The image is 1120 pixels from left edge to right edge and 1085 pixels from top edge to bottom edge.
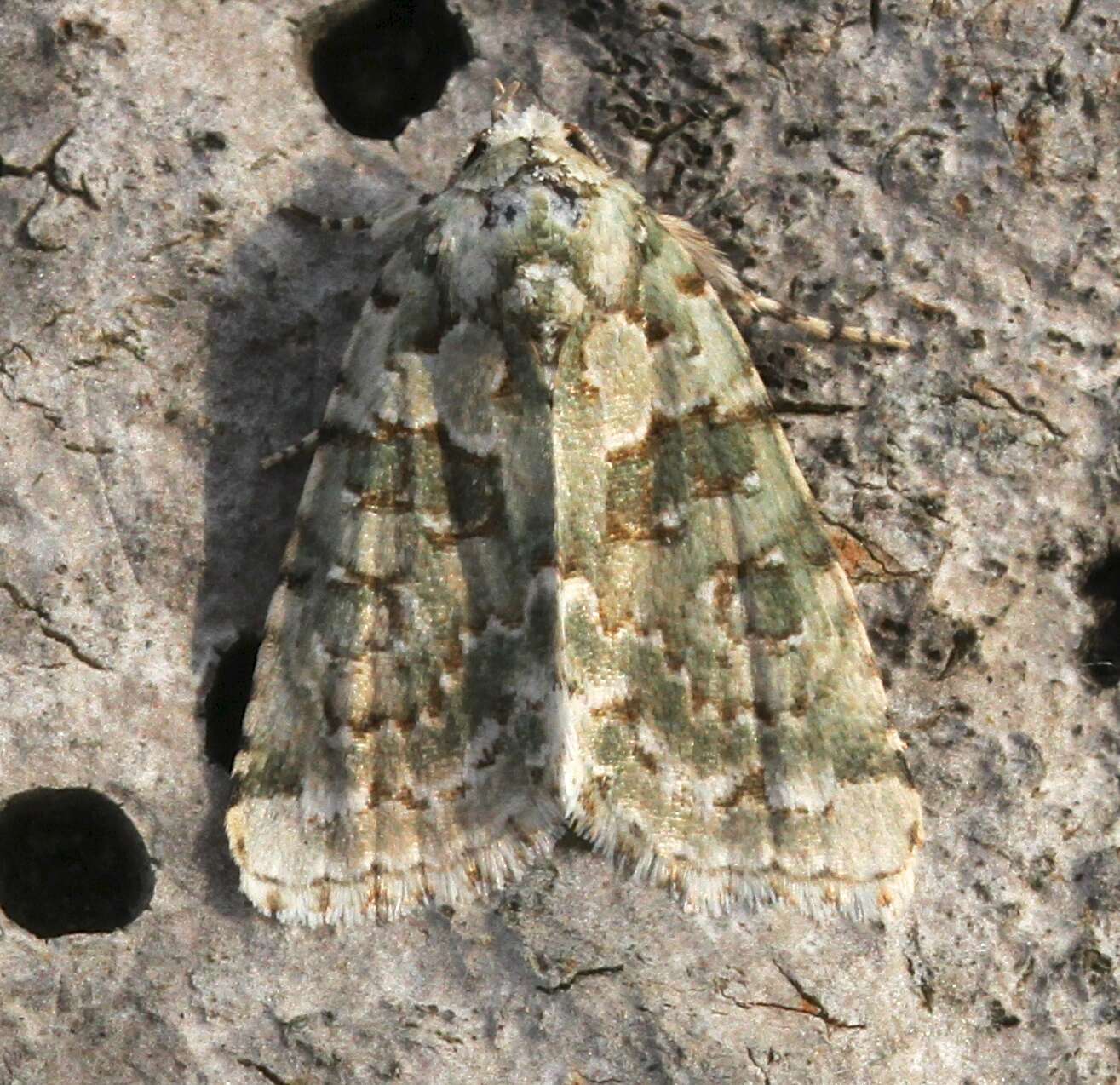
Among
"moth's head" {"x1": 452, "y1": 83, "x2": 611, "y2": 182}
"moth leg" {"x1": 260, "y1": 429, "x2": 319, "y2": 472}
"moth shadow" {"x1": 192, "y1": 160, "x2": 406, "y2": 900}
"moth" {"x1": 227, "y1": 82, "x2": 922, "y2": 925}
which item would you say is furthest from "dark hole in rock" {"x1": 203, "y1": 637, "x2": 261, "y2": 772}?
"moth's head" {"x1": 452, "y1": 83, "x2": 611, "y2": 182}

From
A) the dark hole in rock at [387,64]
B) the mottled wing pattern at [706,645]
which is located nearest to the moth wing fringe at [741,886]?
the mottled wing pattern at [706,645]

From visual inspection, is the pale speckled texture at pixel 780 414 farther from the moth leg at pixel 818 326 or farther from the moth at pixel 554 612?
the moth at pixel 554 612

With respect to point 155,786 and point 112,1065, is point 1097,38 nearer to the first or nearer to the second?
point 155,786

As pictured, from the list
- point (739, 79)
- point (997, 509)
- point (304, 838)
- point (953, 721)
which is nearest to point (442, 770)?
point (304, 838)

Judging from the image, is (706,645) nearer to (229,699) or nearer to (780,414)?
(780,414)

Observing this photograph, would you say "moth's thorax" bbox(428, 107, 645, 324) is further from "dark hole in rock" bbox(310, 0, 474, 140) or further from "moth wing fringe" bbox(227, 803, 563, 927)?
"moth wing fringe" bbox(227, 803, 563, 927)

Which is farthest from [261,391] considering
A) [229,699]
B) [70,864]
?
[70,864]
